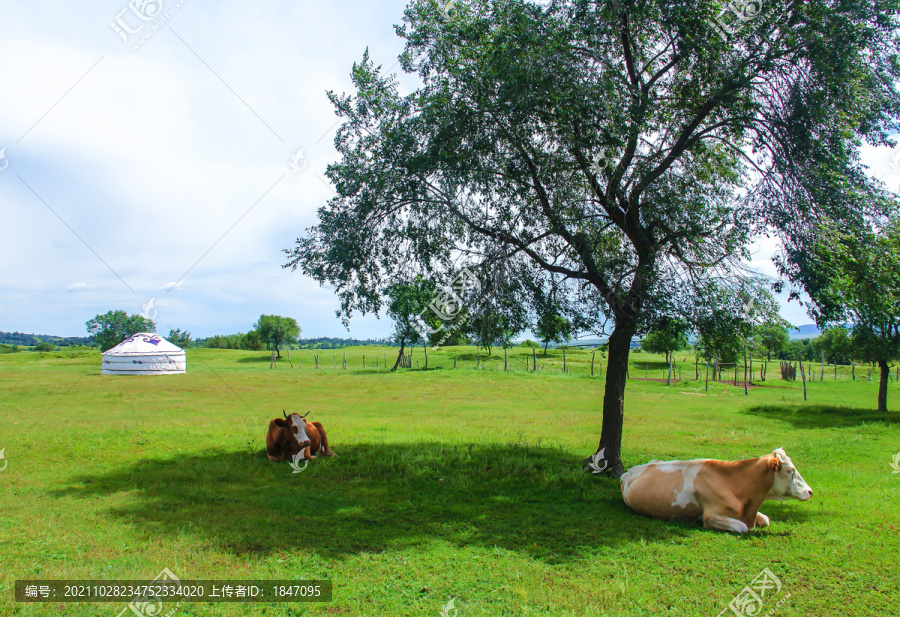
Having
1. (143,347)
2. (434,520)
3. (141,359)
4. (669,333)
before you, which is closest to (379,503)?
(434,520)

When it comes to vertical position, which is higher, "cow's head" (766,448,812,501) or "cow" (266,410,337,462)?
"cow's head" (766,448,812,501)

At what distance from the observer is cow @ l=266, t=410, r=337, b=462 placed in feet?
37.8

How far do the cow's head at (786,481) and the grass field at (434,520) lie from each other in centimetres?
55

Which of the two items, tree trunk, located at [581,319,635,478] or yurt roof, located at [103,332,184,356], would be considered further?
yurt roof, located at [103,332,184,356]

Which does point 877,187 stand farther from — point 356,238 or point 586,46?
point 356,238

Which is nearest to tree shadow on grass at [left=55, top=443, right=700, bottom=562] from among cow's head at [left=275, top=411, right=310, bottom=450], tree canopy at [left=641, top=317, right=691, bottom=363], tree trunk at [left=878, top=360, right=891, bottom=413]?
cow's head at [left=275, top=411, right=310, bottom=450]

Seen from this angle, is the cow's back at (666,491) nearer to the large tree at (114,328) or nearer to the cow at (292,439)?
the cow at (292,439)

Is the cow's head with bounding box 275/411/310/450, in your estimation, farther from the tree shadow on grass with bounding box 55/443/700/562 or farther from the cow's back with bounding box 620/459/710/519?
the cow's back with bounding box 620/459/710/519

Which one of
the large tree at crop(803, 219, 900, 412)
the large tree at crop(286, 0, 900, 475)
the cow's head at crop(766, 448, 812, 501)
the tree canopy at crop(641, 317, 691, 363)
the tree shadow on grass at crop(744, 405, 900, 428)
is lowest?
the tree shadow on grass at crop(744, 405, 900, 428)

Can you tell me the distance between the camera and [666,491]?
7.87 meters

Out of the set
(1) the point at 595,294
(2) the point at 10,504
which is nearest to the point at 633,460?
(1) the point at 595,294

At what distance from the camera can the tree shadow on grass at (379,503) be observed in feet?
22.7

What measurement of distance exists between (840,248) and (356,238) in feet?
30.4

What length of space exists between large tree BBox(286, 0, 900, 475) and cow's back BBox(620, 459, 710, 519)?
3.01m
